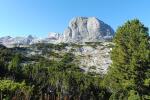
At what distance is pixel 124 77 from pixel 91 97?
75.6 metres

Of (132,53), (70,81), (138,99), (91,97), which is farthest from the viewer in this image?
(70,81)

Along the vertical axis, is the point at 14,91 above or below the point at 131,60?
below

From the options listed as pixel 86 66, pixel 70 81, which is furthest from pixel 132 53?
pixel 86 66

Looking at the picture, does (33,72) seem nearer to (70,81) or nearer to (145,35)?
(70,81)

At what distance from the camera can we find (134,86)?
45.2 meters

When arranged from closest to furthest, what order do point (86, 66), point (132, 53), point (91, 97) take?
point (132, 53), point (91, 97), point (86, 66)

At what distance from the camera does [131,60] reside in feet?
154

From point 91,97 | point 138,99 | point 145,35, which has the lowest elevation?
point 91,97

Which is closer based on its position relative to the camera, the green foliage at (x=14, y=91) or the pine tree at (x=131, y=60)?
the green foliage at (x=14, y=91)

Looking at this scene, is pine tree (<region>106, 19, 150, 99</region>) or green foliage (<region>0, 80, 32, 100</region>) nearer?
green foliage (<region>0, 80, 32, 100</region>)

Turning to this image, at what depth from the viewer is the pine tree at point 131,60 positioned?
45531 mm

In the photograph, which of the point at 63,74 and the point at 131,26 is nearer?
the point at 131,26

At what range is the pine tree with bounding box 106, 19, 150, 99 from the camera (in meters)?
45.5

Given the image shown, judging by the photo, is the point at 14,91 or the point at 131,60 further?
the point at 131,60
